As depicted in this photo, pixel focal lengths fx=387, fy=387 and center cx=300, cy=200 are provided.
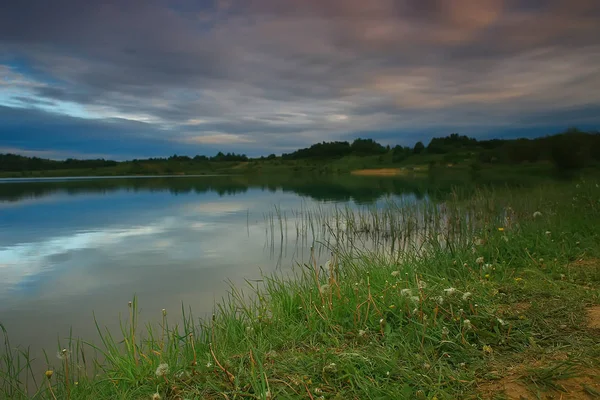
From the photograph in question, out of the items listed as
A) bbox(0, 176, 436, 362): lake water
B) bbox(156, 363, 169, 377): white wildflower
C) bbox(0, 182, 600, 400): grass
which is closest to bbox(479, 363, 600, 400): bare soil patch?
bbox(0, 182, 600, 400): grass

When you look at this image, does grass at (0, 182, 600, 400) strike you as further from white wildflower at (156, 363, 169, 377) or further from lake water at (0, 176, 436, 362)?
lake water at (0, 176, 436, 362)

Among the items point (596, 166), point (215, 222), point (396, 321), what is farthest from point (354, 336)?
point (596, 166)

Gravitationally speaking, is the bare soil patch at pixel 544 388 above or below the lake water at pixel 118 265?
above

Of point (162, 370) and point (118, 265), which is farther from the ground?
point (162, 370)

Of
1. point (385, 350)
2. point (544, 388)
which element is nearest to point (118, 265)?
point (385, 350)

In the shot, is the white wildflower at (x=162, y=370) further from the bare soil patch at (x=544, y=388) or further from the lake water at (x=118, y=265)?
the lake water at (x=118, y=265)

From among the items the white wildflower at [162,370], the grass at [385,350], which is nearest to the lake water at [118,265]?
the grass at [385,350]

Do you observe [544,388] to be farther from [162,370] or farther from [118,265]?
[118,265]

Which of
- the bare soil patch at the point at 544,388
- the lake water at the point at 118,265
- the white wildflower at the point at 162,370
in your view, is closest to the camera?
the bare soil patch at the point at 544,388

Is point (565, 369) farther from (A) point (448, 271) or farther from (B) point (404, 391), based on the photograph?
(A) point (448, 271)

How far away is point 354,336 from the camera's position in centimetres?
358

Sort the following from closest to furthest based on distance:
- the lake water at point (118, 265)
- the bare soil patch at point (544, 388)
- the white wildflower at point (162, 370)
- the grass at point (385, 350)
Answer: the bare soil patch at point (544, 388), the grass at point (385, 350), the white wildflower at point (162, 370), the lake water at point (118, 265)

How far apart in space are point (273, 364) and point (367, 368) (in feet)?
2.41

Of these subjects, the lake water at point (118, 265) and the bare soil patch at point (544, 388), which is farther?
the lake water at point (118, 265)
